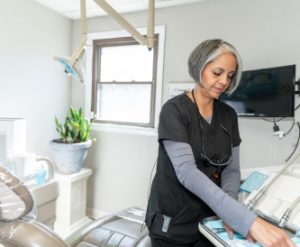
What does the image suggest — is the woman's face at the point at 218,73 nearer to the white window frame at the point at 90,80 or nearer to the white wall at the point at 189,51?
the white wall at the point at 189,51

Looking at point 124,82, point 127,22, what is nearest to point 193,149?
point 127,22

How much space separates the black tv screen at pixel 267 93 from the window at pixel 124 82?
2.93 ft

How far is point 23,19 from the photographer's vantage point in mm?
2490

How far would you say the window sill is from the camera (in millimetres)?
2756

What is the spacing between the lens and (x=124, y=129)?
9.47 ft

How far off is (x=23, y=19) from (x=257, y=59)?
2164 millimetres

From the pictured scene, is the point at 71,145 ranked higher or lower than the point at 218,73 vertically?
lower

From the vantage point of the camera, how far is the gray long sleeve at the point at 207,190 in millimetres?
711

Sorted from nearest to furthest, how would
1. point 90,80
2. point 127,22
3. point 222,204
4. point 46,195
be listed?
point 222,204 < point 127,22 < point 46,195 < point 90,80

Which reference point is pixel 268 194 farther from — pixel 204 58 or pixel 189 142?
pixel 204 58

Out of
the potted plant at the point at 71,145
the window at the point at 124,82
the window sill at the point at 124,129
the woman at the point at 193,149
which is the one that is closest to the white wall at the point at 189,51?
the window sill at the point at 124,129

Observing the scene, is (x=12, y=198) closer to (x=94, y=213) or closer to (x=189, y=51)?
(x=189, y=51)

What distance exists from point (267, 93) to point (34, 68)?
2187 millimetres

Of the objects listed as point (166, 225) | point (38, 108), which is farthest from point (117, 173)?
point (166, 225)
